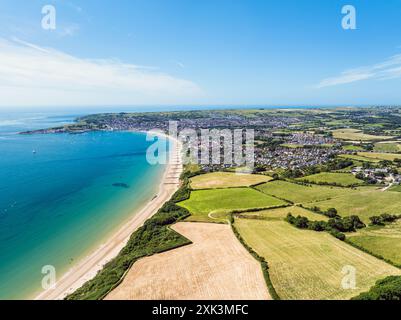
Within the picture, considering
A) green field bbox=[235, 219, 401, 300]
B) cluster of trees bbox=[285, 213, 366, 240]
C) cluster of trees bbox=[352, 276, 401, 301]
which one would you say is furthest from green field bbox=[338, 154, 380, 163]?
cluster of trees bbox=[352, 276, 401, 301]

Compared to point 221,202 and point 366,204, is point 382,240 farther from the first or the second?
point 221,202

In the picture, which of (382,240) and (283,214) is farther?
(283,214)

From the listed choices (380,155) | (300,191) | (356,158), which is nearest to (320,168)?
(356,158)

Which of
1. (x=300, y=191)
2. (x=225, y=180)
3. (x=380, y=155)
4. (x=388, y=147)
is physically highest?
(x=388, y=147)

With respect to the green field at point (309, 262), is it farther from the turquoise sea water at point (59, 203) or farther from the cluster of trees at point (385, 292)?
the turquoise sea water at point (59, 203)

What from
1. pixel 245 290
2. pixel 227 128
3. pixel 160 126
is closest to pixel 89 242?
pixel 245 290

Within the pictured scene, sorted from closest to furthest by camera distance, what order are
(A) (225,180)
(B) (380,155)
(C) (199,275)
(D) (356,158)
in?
1. (C) (199,275)
2. (A) (225,180)
3. (D) (356,158)
4. (B) (380,155)
